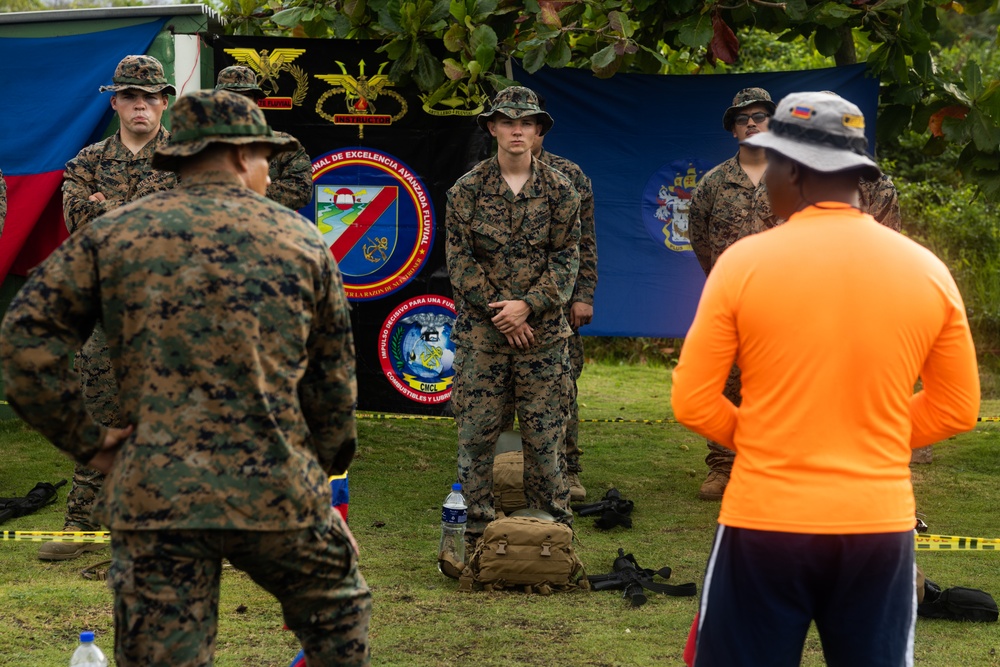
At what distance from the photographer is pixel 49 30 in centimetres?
932

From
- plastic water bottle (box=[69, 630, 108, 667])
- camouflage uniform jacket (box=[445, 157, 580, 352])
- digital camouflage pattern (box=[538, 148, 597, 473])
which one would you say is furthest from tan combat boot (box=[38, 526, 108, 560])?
digital camouflage pattern (box=[538, 148, 597, 473])

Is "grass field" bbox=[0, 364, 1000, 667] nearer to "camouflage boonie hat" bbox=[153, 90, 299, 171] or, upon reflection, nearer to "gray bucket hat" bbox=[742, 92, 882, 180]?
"camouflage boonie hat" bbox=[153, 90, 299, 171]

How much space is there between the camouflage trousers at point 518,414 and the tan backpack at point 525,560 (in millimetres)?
572

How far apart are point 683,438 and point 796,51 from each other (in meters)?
8.17

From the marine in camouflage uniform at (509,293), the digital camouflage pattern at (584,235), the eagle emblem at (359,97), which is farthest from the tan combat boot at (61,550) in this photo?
the eagle emblem at (359,97)

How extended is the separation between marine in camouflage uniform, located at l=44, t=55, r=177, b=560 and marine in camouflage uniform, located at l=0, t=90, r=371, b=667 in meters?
3.42

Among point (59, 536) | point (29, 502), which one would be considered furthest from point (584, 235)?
point (29, 502)

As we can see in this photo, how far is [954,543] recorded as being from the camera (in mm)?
6613

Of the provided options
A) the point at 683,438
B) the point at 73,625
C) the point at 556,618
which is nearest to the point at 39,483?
the point at 73,625

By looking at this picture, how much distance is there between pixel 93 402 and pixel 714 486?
379 cm

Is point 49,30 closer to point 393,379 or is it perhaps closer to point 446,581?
point 393,379

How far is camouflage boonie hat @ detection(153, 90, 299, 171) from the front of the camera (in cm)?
324

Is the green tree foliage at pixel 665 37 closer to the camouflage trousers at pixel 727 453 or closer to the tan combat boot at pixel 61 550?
the camouflage trousers at pixel 727 453

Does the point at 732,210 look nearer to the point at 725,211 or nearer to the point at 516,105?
the point at 725,211
